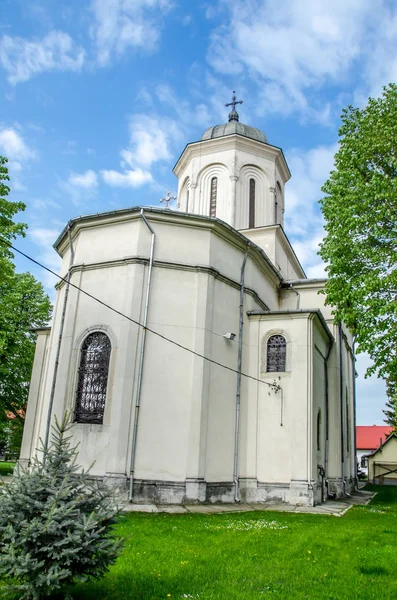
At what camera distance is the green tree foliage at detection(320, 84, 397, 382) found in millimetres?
13266

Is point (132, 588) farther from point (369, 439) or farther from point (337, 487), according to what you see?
point (369, 439)

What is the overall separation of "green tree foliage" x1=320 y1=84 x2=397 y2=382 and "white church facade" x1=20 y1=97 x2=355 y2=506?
6.56 ft

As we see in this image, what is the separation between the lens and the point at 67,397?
45.7 feet

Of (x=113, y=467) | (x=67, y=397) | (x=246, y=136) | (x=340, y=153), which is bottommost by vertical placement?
(x=113, y=467)

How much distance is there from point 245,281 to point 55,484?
12.1 m

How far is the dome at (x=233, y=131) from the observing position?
22469 millimetres

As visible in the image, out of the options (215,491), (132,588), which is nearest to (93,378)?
(215,491)

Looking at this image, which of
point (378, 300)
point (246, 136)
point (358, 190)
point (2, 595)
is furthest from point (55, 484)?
point (246, 136)

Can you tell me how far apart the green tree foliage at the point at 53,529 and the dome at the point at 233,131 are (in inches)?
776

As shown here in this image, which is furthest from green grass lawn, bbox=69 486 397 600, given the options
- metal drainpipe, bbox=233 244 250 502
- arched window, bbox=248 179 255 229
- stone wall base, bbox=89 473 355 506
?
arched window, bbox=248 179 255 229

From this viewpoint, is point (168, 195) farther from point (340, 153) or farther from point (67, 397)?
point (67, 397)

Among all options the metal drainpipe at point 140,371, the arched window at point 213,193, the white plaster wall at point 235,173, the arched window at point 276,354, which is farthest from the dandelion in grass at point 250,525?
the arched window at point 213,193

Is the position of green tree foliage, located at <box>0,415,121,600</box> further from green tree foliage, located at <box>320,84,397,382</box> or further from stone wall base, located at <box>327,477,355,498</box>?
stone wall base, located at <box>327,477,355,498</box>

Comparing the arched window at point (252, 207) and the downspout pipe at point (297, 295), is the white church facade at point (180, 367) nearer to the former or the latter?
the downspout pipe at point (297, 295)
